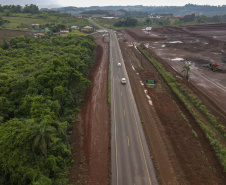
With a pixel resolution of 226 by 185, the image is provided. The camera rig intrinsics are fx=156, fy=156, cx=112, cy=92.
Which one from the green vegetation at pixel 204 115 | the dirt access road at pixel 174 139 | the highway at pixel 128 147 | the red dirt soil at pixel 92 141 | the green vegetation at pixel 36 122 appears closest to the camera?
the green vegetation at pixel 36 122

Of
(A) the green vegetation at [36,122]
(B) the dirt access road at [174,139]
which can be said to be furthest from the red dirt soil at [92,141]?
(B) the dirt access road at [174,139]

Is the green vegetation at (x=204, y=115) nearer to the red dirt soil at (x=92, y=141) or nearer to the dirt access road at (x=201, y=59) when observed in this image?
the dirt access road at (x=201, y=59)

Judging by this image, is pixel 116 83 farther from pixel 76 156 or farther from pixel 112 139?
pixel 76 156

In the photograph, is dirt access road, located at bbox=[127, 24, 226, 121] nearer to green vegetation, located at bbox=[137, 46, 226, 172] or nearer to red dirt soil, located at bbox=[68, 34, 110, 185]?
green vegetation, located at bbox=[137, 46, 226, 172]

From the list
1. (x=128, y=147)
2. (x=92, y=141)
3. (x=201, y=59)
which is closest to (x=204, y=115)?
(x=128, y=147)

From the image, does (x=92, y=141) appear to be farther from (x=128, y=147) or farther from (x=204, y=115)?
(x=204, y=115)

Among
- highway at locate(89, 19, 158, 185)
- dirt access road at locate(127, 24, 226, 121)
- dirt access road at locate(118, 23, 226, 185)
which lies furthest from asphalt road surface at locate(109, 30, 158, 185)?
dirt access road at locate(127, 24, 226, 121)
